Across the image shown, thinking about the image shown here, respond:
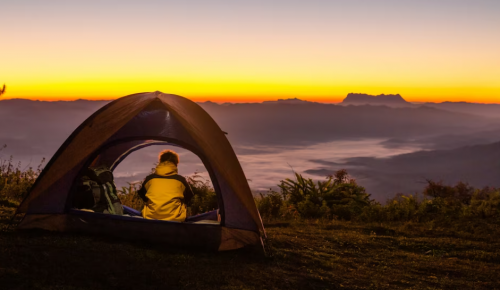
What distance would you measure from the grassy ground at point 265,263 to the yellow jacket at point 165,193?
57cm

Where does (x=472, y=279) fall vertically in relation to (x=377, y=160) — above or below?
above

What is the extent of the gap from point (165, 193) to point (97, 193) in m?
1.44

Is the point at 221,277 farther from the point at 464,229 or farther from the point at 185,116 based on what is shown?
the point at 464,229

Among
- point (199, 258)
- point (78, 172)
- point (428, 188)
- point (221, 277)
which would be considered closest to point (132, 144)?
point (78, 172)

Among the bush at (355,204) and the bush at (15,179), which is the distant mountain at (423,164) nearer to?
the bush at (355,204)

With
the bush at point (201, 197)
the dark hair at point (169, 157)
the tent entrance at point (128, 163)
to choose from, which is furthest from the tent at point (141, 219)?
the bush at point (201, 197)

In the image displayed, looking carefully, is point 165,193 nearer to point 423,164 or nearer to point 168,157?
point 168,157

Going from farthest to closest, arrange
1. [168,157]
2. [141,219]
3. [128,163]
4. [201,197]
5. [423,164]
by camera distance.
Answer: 1. [423,164]
2. [201,197]
3. [128,163]
4. [168,157]
5. [141,219]

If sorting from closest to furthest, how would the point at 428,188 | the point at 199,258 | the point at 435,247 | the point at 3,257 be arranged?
the point at 3,257 < the point at 199,258 < the point at 435,247 < the point at 428,188

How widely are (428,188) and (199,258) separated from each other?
11.9 meters

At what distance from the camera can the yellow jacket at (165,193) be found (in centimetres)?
746

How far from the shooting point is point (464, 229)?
38.9 ft

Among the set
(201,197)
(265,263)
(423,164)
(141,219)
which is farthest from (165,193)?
(423,164)

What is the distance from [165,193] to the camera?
748 cm
